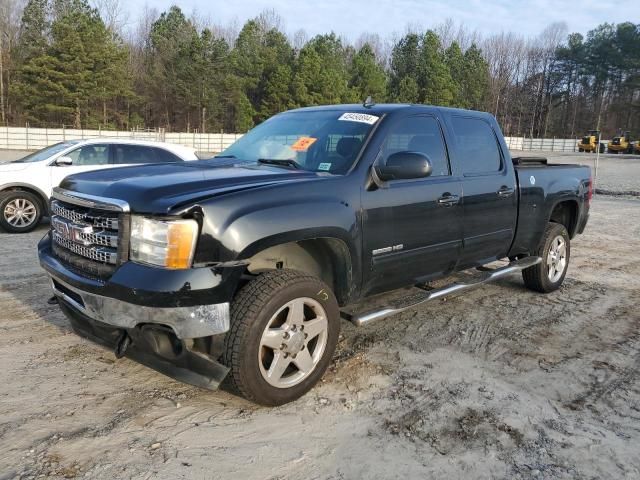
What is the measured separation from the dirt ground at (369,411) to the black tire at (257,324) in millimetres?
152

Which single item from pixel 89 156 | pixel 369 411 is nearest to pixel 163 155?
pixel 89 156

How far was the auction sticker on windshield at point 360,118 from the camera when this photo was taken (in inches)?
160

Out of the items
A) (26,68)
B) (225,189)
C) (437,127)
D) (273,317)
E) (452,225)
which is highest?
(26,68)

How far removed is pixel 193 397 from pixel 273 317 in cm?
80

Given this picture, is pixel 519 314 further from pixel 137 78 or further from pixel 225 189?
pixel 137 78

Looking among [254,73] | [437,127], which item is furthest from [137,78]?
[437,127]

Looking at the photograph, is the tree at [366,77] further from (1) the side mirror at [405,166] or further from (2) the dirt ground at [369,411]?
(1) the side mirror at [405,166]

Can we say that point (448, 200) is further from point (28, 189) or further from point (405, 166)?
point (28, 189)

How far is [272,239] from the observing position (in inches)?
125

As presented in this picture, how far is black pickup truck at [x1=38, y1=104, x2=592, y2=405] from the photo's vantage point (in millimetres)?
2947

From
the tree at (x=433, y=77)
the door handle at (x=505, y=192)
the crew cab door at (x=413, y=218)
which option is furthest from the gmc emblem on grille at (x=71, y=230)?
the tree at (x=433, y=77)

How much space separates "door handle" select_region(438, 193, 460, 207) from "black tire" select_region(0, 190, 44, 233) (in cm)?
766

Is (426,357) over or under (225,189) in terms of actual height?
under

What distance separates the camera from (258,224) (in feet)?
10.2
